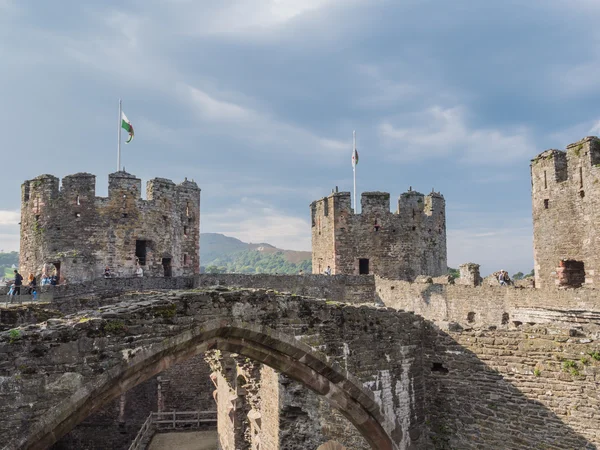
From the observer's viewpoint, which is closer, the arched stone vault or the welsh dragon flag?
the arched stone vault

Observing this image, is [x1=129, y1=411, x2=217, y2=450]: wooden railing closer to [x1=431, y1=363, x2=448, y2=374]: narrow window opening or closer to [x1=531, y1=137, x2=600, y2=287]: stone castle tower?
[x1=431, y1=363, x2=448, y2=374]: narrow window opening

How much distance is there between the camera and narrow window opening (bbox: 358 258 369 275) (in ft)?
81.0

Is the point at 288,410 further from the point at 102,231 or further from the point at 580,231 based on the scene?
the point at 102,231

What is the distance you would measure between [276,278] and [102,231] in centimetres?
746

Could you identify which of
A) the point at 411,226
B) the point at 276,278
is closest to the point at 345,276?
the point at 276,278

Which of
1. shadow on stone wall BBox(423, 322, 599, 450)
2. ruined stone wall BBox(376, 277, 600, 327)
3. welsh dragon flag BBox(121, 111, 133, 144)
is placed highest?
welsh dragon flag BBox(121, 111, 133, 144)

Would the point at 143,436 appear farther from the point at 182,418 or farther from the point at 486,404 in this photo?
the point at 486,404

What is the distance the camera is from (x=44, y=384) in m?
5.56

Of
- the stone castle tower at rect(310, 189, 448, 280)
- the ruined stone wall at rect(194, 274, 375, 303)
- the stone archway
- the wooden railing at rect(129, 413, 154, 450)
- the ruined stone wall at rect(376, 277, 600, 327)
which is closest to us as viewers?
the stone archway

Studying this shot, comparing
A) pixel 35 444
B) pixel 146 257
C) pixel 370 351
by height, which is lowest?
pixel 35 444

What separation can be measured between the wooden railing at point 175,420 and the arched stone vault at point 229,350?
11.1 m

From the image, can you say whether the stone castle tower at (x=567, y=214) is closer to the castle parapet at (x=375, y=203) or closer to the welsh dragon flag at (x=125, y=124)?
the castle parapet at (x=375, y=203)

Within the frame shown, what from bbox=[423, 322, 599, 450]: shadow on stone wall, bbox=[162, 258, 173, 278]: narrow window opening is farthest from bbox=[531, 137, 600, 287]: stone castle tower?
bbox=[162, 258, 173, 278]: narrow window opening

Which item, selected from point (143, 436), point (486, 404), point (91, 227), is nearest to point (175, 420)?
point (143, 436)
